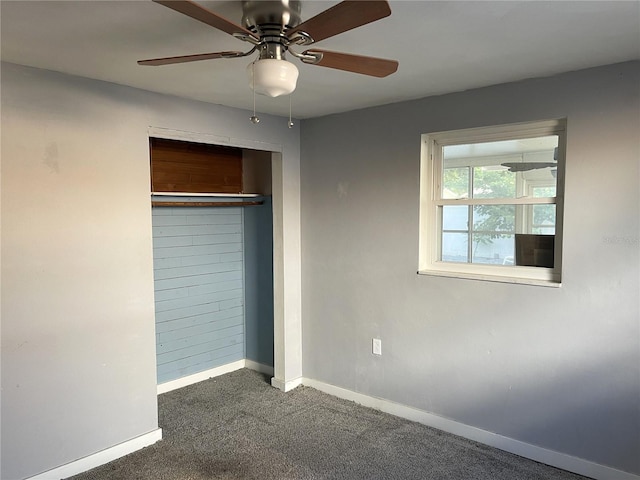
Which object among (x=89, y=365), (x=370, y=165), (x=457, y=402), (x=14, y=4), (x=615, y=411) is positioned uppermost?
(x=14, y=4)

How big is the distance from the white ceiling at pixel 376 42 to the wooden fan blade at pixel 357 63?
0.18 meters

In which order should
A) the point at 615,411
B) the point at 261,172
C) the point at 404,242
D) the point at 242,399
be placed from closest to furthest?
the point at 615,411 < the point at 404,242 < the point at 242,399 < the point at 261,172

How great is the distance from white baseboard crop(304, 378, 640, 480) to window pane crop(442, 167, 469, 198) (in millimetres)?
1576

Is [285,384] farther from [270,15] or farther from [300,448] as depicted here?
[270,15]

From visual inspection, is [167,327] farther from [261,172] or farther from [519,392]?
[519,392]

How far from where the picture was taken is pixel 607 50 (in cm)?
219

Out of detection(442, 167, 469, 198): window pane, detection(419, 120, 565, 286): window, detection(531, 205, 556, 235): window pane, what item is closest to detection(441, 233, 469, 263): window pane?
detection(419, 120, 565, 286): window

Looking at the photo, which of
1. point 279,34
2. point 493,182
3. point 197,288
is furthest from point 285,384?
point 279,34

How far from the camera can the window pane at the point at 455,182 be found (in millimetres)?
3117

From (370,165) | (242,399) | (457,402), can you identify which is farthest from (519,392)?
(242,399)

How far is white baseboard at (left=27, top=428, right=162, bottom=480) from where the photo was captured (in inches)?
99.1

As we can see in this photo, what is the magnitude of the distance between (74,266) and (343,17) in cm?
206

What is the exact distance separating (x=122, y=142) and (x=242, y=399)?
220 cm

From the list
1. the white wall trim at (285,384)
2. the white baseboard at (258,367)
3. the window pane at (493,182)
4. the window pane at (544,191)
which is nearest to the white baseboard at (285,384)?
the white wall trim at (285,384)
